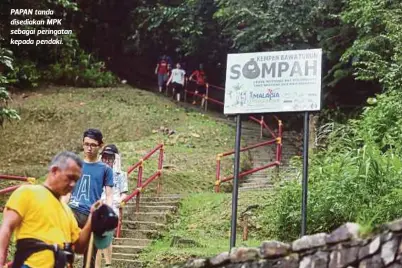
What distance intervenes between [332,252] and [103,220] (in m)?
2.04

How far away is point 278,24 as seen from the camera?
55.7ft

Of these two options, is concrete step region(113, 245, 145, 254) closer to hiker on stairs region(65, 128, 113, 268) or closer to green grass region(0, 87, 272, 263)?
green grass region(0, 87, 272, 263)

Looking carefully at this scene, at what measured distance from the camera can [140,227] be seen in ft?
34.2

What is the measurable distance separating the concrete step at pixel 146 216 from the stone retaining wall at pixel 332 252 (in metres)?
4.92

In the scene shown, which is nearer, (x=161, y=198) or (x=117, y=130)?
(x=161, y=198)

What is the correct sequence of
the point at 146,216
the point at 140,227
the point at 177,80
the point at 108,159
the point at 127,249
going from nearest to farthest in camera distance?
the point at 108,159 → the point at 127,249 → the point at 140,227 → the point at 146,216 → the point at 177,80

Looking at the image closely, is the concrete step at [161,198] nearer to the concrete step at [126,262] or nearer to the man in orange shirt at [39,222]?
the concrete step at [126,262]

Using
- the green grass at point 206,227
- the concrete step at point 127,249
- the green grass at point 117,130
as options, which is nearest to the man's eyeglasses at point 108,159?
the green grass at point 206,227

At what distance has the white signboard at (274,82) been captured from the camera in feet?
24.5

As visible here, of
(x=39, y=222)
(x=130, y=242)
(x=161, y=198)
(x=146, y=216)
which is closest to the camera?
(x=39, y=222)

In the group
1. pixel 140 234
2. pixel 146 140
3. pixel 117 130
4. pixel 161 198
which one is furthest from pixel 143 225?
pixel 117 130

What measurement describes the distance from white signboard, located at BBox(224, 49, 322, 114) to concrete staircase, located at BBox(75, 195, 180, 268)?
8.31 ft

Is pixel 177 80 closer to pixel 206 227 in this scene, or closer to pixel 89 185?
pixel 206 227

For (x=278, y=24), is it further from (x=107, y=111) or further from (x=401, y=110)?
(x=401, y=110)
